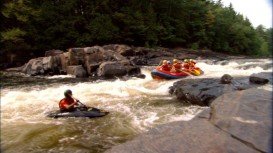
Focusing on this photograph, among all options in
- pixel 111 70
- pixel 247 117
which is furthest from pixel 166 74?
pixel 247 117

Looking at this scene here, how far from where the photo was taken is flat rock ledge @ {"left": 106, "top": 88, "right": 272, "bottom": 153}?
2.88 m

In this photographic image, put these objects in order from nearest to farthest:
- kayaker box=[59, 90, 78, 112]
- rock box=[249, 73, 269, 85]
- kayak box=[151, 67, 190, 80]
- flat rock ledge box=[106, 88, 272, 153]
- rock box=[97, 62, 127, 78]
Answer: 1. flat rock ledge box=[106, 88, 272, 153]
2. kayaker box=[59, 90, 78, 112]
3. rock box=[249, 73, 269, 85]
4. kayak box=[151, 67, 190, 80]
5. rock box=[97, 62, 127, 78]

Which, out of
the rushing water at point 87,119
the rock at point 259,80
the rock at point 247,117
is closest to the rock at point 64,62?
the rushing water at point 87,119

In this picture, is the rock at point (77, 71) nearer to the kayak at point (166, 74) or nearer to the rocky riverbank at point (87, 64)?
the rocky riverbank at point (87, 64)

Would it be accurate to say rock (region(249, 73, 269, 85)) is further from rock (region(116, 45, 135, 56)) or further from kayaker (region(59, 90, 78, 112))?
rock (region(116, 45, 135, 56))

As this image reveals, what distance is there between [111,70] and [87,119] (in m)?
8.95

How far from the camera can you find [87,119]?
8055 mm

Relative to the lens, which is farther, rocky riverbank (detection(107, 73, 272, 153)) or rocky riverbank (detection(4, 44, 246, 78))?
rocky riverbank (detection(4, 44, 246, 78))

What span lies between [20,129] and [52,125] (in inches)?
28.5

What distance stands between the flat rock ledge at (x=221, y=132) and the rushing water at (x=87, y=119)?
104 inches

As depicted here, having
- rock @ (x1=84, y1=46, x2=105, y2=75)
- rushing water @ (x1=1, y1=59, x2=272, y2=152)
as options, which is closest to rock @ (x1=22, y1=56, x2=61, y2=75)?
rock @ (x1=84, y1=46, x2=105, y2=75)

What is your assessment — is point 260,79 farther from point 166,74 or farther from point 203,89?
point 166,74

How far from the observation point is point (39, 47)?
25938 millimetres

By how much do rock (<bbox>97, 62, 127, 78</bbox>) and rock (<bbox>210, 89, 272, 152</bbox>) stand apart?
13.0 m
